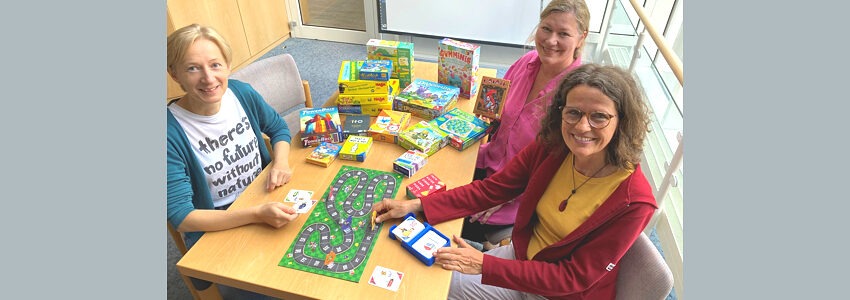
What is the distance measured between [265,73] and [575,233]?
1782 millimetres


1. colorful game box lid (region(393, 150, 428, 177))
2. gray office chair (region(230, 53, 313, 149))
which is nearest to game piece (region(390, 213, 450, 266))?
colorful game box lid (region(393, 150, 428, 177))

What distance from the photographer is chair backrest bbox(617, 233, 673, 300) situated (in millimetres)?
1240

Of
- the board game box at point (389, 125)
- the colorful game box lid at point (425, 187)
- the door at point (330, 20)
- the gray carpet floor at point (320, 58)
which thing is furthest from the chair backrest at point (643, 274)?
the door at point (330, 20)

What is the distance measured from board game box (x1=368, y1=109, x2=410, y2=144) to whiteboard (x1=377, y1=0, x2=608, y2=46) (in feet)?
8.96

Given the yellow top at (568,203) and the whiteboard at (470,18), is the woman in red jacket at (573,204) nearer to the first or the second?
the yellow top at (568,203)

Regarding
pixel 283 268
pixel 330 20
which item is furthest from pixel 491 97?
pixel 330 20

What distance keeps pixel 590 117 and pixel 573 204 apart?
312 millimetres

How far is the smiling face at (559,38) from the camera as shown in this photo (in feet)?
6.49

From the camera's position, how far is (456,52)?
2.29m

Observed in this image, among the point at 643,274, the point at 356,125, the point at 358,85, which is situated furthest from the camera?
the point at 358,85

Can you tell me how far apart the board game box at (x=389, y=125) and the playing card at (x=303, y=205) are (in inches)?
19.2

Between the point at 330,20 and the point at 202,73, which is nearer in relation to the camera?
the point at 202,73

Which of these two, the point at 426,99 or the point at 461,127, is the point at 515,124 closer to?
the point at 461,127

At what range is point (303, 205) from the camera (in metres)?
1.60
